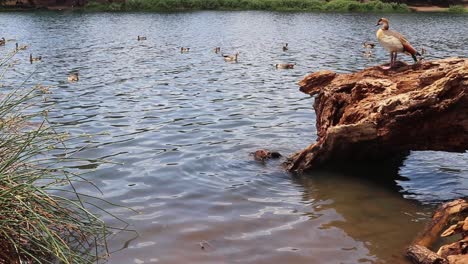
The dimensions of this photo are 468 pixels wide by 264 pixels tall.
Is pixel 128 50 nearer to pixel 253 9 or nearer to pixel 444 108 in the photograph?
pixel 444 108

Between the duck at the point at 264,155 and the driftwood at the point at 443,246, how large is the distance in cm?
408

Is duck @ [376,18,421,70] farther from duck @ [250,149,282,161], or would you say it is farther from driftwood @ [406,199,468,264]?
driftwood @ [406,199,468,264]

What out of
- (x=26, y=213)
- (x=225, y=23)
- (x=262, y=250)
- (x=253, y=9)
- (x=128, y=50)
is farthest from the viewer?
(x=253, y=9)

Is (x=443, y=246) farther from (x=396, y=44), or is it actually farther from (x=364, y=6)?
(x=364, y=6)

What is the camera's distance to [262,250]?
261 inches

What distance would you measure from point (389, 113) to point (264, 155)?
10.0 ft

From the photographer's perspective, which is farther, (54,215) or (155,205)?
(155,205)

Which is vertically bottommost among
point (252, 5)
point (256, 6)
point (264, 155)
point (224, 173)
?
point (224, 173)

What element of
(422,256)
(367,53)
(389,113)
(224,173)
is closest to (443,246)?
(422,256)

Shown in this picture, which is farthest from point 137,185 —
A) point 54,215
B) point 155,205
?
point 54,215

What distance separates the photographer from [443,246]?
5828 mm

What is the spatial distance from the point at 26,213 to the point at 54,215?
0.30 meters

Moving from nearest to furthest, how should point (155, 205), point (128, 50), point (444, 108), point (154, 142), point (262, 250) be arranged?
1. point (262, 250)
2. point (444, 108)
3. point (155, 205)
4. point (154, 142)
5. point (128, 50)

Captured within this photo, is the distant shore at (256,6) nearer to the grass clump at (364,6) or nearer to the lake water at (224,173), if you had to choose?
the grass clump at (364,6)
